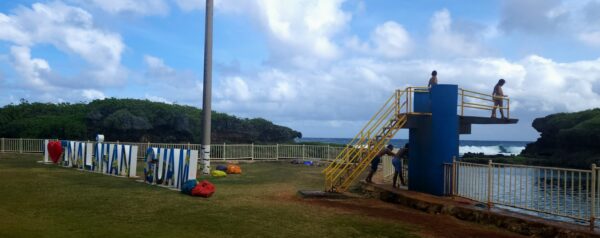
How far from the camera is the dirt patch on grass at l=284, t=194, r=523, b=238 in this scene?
31.4ft

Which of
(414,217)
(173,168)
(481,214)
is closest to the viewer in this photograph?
(481,214)

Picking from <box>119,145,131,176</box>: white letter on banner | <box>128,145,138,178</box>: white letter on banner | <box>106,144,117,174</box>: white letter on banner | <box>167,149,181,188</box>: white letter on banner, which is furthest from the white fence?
<box>167,149,181,188</box>: white letter on banner

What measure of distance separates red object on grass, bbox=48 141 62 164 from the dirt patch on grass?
14142mm

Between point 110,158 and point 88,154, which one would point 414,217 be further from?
point 88,154

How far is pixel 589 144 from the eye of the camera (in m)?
49.1

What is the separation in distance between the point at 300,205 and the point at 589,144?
46864mm

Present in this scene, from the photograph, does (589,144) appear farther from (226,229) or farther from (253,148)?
(226,229)

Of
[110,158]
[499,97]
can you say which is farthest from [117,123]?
[499,97]

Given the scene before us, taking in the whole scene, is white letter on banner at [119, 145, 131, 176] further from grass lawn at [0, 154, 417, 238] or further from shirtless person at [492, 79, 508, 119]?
shirtless person at [492, 79, 508, 119]

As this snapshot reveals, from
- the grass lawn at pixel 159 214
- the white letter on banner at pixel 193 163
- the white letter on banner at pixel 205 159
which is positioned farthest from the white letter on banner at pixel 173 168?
the white letter on banner at pixel 205 159

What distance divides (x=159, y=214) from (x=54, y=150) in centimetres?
1586

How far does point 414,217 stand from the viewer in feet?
37.1

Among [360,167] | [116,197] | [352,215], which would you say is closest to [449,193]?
[360,167]

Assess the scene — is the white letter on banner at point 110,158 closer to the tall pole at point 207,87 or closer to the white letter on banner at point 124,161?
the white letter on banner at point 124,161
